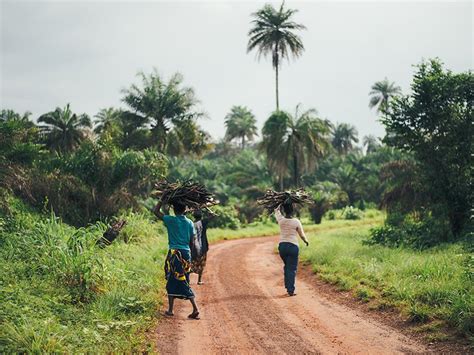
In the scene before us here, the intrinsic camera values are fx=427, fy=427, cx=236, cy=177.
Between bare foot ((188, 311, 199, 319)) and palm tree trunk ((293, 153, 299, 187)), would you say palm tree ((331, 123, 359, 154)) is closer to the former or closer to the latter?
palm tree trunk ((293, 153, 299, 187))

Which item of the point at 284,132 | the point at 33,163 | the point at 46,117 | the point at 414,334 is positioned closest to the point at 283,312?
the point at 414,334

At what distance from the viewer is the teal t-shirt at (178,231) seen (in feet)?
23.9

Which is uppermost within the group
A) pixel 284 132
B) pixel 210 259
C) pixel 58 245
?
pixel 284 132

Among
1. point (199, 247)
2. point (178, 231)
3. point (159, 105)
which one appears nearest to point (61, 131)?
point (159, 105)

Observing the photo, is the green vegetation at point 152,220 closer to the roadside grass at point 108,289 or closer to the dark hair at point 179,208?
the roadside grass at point 108,289

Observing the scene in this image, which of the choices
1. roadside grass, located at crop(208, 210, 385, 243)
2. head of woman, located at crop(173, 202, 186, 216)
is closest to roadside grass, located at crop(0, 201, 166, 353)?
head of woman, located at crop(173, 202, 186, 216)

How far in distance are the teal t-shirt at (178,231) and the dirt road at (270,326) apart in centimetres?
124

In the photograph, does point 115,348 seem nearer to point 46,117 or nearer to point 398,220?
point 398,220

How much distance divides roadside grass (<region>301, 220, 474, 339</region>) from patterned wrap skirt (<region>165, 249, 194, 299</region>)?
3393 mm

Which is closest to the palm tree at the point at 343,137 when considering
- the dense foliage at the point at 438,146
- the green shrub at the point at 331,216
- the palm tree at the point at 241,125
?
the palm tree at the point at 241,125

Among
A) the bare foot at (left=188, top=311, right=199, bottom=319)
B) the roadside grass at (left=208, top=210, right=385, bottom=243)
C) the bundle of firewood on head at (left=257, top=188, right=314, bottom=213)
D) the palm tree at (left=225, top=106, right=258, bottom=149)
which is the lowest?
the roadside grass at (left=208, top=210, right=385, bottom=243)

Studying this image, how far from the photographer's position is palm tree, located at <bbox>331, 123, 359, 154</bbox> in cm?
7638

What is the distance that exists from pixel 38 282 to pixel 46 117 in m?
27.6

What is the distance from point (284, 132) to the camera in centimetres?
3066
